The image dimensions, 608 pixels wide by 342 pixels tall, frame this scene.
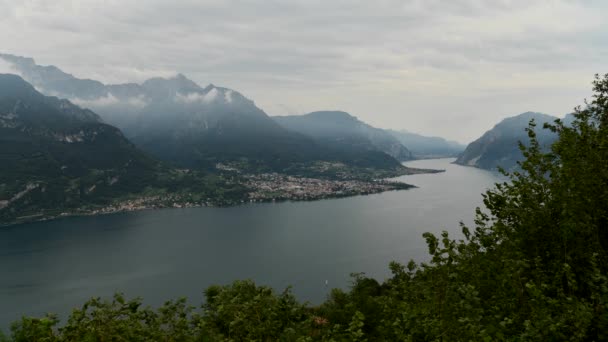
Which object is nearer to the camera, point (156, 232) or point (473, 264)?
point (473, 264)

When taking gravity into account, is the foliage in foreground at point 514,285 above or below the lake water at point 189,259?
above

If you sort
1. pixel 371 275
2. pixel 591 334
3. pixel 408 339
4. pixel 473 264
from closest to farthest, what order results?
1. pixel 591 334
2. pixel 408 339
3. pixel 473 264
4. pixel 371 275

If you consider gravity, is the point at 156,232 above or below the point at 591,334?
below

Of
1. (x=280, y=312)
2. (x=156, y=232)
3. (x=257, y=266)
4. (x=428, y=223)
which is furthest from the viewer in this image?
(x=156, y=232)

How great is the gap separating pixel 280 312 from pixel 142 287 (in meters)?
116

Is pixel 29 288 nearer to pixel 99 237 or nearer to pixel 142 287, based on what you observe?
pixel 142 287

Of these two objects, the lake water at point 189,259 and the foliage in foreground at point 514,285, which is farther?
the lake water at point 189,259

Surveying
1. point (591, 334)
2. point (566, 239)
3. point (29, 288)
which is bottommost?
point (29, 288)

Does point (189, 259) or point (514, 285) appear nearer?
point (514, 285)

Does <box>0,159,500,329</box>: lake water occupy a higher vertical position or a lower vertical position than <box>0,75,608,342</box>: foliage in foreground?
lower

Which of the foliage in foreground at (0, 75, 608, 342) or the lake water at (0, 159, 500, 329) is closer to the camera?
the foliage in foreground at (0, 75, 608, 342)

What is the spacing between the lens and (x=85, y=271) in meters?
140

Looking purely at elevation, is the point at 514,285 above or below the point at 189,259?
above

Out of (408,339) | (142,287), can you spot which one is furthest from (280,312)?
(142,287)
